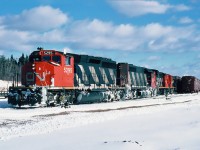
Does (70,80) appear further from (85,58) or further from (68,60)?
(85,58)

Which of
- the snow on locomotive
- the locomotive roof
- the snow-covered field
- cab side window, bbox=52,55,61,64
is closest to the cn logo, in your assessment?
the snow on locomotive

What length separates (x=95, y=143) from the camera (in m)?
8.77

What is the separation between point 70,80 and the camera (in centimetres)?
2266

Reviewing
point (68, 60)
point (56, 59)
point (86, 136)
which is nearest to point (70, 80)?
point (68, 60)

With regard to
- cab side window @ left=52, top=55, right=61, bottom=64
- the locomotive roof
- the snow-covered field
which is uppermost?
the locomotive roof

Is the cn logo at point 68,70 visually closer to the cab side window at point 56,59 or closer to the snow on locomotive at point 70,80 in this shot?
the snow on locomotive at point 70,80

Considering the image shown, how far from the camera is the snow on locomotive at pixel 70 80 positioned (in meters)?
19.6

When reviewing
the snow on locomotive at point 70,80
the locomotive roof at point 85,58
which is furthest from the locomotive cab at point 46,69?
the locomotive roof at point 85,58

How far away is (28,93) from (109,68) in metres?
12.0

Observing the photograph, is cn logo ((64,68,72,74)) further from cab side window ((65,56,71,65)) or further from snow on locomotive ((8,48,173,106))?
cab side window ((65,56,71,65))

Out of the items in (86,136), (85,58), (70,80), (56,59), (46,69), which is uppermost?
(85,58)

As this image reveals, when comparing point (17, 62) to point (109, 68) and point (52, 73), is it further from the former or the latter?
point (109, 68)

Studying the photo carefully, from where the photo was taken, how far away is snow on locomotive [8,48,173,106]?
1962 cm

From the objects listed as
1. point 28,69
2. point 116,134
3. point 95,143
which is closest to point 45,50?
point 28,69
